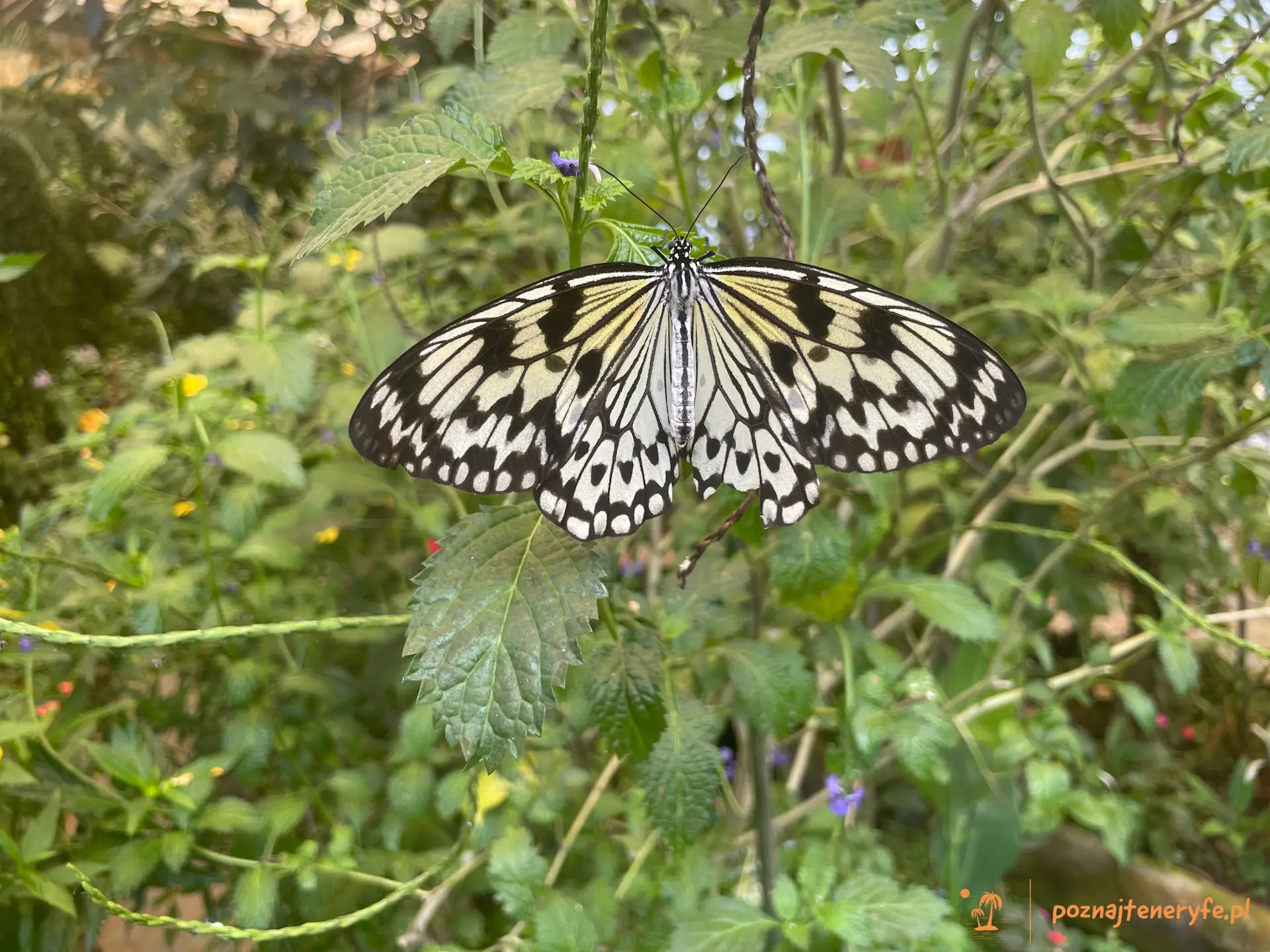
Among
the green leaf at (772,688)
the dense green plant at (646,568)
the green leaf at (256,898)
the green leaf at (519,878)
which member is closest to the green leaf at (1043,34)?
the dense green plant at (646,568)

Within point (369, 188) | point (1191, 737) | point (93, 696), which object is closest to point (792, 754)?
point (1191, 737)

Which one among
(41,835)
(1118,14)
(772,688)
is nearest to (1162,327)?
(1118,14)

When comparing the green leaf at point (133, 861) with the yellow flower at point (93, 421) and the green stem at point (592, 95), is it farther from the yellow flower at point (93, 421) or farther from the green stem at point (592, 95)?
the green stem at point (592, 95)

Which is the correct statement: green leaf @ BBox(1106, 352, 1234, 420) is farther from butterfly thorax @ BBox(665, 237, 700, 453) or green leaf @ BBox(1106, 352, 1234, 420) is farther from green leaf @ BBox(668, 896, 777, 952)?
green leaf @ BBox(668, 896, 777, 952)

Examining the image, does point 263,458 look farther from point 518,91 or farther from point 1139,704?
point 1139,704

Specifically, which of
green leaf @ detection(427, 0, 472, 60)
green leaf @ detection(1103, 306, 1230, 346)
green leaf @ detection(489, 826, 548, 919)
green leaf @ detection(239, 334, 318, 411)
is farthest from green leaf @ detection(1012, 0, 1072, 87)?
green leaf @ detection(489, 826, 548, 919)
